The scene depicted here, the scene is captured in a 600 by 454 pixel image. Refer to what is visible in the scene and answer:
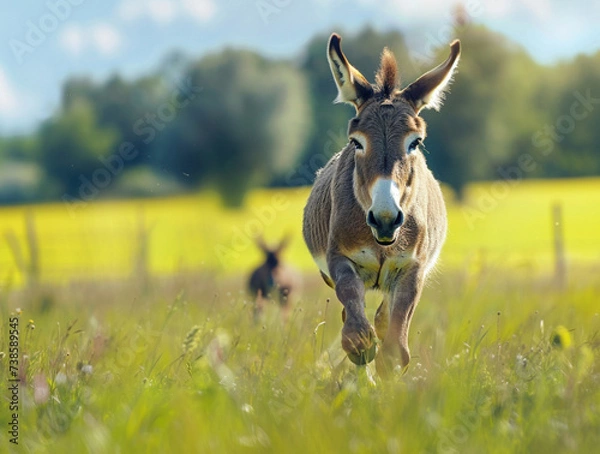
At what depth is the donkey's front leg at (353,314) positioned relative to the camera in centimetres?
520

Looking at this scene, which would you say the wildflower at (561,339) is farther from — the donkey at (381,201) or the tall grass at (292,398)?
the donkey at (381,201)

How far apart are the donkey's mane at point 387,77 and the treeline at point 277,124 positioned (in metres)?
20.4

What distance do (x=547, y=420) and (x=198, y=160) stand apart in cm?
4182

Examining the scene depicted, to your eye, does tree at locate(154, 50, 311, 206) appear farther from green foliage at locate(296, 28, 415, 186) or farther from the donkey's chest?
the donkey's chest

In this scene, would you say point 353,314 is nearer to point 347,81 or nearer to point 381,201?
point 381,201

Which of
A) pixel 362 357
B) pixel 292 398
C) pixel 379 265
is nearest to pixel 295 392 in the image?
pixel 292 398

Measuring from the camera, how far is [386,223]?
16.7ft

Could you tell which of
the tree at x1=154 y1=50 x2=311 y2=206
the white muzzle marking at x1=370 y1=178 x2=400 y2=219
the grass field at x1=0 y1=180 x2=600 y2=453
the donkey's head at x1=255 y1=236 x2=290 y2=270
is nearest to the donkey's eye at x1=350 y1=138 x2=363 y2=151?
the white muzzle marking at x1=370 y1=178 x2=400 y2=219

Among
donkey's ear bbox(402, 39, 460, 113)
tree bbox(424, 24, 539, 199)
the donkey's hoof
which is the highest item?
donkey's ear bbox(402, 39, 460, 113)

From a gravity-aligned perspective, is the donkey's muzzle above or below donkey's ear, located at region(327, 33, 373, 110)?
below

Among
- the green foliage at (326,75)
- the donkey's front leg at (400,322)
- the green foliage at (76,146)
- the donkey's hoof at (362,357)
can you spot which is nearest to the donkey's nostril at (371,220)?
the donkey's hoof at (362,357)

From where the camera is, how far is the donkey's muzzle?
16.7ft

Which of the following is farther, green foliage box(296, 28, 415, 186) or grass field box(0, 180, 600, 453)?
green foliage box(296, 28, 415, 186)

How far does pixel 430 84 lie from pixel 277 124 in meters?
43.8
